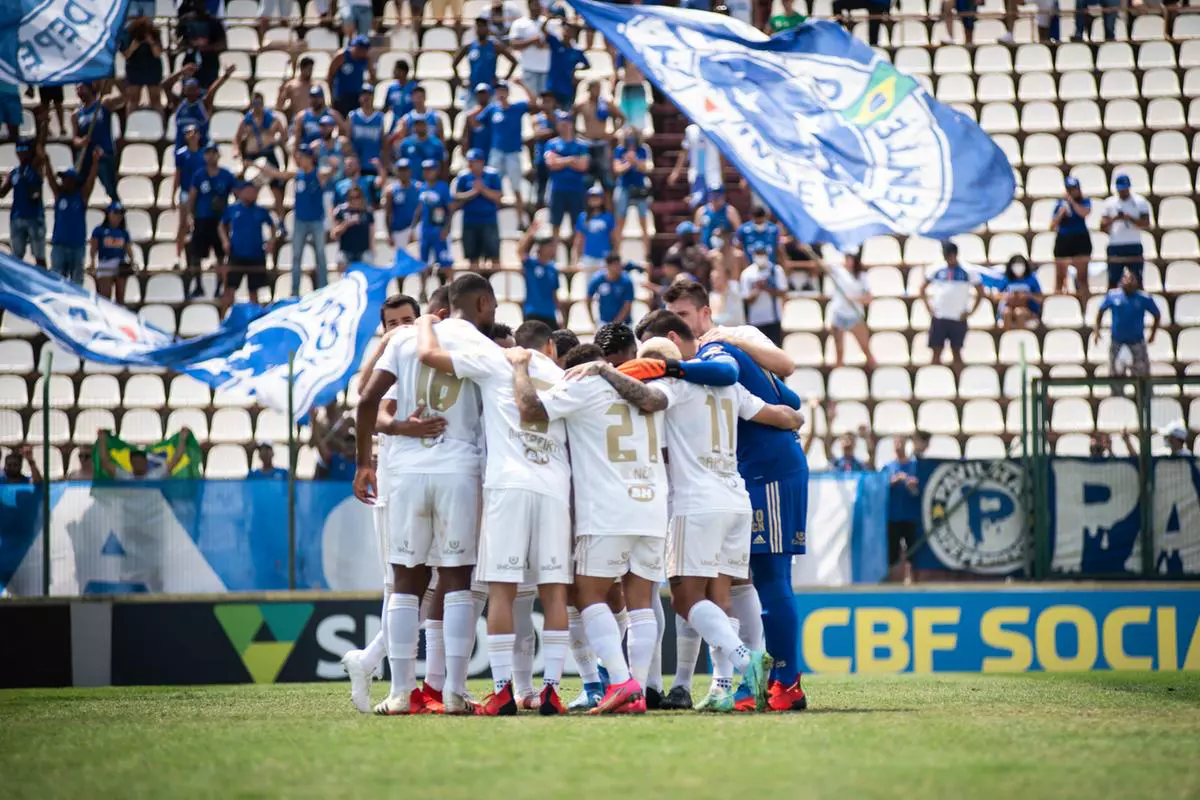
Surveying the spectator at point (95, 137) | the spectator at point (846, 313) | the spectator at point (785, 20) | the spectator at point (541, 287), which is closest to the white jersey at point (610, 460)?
the spectator at point (541, 287)

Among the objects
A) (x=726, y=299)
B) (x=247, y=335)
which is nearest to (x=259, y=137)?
(x=726, y=299)

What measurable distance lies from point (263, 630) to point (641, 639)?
20.0 ft

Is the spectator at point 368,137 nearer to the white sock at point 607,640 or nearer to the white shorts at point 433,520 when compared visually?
the white shorts at point 433,520

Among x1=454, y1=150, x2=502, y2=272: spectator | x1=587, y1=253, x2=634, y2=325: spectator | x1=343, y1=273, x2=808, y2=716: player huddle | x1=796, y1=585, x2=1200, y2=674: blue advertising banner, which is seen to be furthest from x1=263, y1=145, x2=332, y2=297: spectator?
x1=343, y1=273, x2=808, y2=716: player huddle

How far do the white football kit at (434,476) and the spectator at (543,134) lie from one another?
12913 mm

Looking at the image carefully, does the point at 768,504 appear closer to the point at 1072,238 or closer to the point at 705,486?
the point at 705,486

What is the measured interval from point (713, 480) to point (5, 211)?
17147mm

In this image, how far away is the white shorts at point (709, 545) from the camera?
29.0 ft

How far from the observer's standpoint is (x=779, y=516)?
362 inches

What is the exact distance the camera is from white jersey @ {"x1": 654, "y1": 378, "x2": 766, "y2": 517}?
891 centimetres

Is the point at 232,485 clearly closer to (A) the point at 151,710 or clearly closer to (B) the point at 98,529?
(B) the point at 98,529

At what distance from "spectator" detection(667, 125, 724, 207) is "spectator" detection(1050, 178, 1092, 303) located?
4500mm

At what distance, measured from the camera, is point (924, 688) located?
11461mm

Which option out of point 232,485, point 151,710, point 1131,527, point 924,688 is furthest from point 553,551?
point 1131,527
